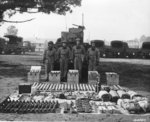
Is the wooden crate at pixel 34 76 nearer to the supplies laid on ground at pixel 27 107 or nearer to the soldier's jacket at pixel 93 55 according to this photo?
the soldier's jacket at pixel 93 55

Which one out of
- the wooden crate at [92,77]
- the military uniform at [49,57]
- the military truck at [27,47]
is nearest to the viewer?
the wooden crate at [92,77]

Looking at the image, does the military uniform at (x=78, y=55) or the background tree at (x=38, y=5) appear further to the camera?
the background tree at (x=38, y=5)

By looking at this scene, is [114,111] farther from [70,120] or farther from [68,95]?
[68,95]

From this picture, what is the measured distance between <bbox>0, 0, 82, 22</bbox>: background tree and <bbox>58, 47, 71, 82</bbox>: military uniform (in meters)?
6.92

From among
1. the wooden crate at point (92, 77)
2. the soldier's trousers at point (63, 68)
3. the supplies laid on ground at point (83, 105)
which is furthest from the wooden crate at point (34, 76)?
the supplies laid on ground at point (83, 105)

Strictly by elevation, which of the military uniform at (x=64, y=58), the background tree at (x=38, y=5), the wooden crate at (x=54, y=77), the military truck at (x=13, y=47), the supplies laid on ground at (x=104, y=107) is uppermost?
the background tree at (x=38, y=5)

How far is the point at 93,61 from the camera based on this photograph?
34.4 ft

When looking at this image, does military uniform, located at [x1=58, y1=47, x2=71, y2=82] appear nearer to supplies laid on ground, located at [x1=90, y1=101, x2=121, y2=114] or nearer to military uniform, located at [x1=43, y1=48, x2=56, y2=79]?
military uniform, located at [x1=43, y1=48, x2=56, y2=79]

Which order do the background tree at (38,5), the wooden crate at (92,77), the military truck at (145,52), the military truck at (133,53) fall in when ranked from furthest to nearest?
1. the military truck at (133,53)
2. the military truck at (145,52)
3. the background tree at (38,5)
4. the wooden crate at (92,77)

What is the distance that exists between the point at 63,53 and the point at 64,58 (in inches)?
8.4

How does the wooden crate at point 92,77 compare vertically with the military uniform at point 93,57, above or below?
below

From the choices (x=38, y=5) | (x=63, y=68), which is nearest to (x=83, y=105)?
(x=63, y=68)

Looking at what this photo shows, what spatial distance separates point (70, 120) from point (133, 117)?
135 centimetres

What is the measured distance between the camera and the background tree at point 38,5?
1561 cm
